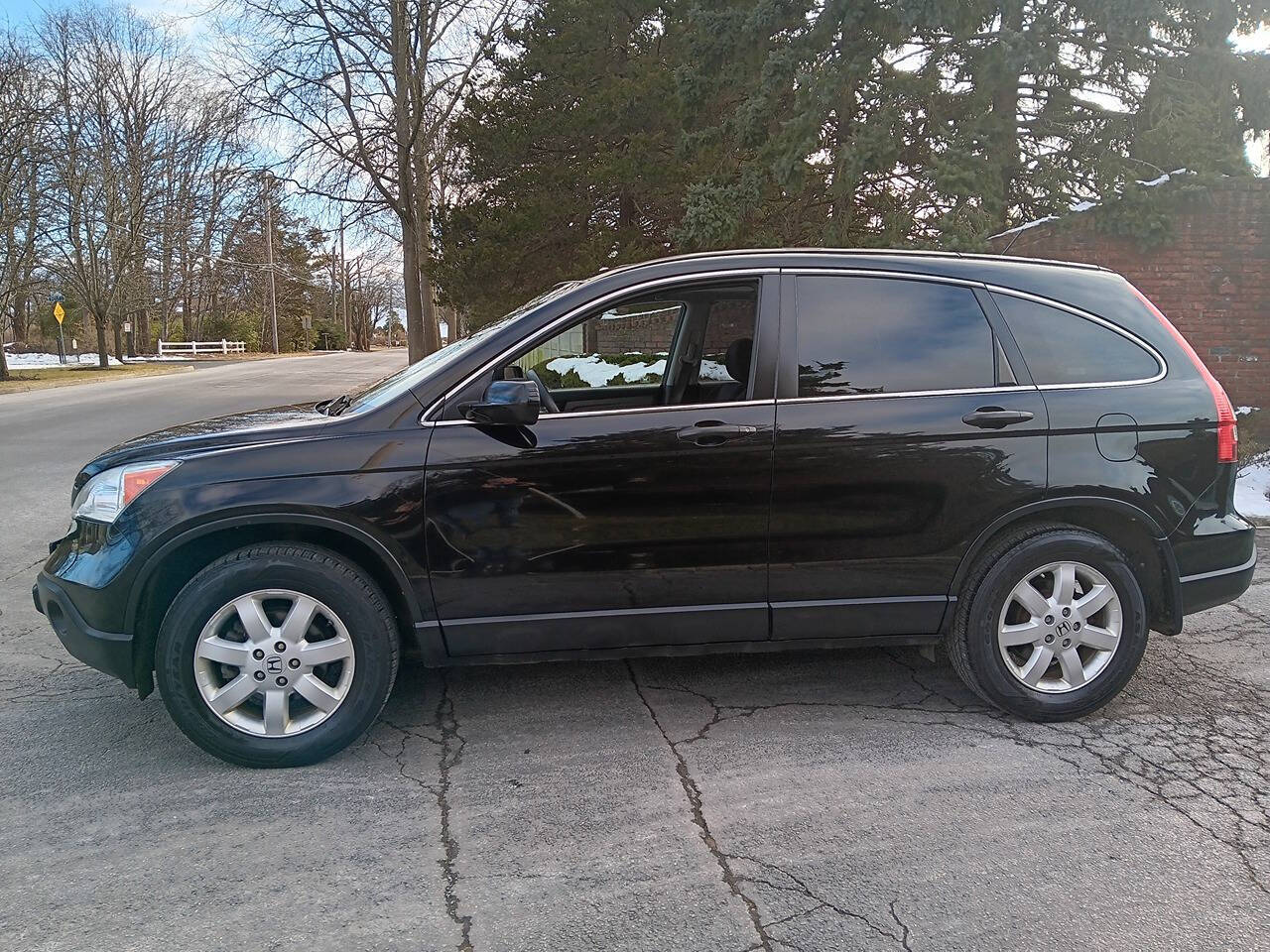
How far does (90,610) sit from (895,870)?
2.91m

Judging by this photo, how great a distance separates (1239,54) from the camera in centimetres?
1146

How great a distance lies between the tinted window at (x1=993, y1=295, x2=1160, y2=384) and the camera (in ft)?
12.3

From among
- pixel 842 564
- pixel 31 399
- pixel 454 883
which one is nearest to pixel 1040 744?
pixel 842 564

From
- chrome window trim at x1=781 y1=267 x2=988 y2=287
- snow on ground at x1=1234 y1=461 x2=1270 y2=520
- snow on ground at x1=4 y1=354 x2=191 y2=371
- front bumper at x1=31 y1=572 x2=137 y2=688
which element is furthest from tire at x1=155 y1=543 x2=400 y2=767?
snow on ground at x1=4 y1=354 x2=191 y2=371

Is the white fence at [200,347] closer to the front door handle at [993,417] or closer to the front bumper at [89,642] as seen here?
the front bumper at [89,642]

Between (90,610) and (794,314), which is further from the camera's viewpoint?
(794,314)

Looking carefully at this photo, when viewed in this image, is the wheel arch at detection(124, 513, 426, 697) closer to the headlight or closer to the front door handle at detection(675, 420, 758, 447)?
the headlight

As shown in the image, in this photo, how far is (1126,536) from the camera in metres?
3.79

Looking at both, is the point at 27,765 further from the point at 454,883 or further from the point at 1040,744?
the point at 1040,744

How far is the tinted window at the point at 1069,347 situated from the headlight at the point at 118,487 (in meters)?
3.36

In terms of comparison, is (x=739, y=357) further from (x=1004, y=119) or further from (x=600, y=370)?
(x=1004, y=119)

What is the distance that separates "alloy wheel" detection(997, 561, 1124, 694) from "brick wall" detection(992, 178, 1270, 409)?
7.50m

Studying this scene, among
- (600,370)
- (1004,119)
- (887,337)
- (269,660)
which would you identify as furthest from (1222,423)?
(1004,119)

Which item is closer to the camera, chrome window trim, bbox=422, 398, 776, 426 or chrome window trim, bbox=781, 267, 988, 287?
chrome window trim, bbox=422, 398, 776, 426
